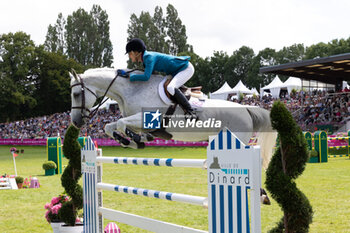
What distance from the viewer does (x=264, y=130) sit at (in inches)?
170

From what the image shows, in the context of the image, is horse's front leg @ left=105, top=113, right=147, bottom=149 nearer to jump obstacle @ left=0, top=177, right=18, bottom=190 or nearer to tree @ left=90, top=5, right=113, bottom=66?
jump obstacle @ left=0, top=177, right=18, bottom=190

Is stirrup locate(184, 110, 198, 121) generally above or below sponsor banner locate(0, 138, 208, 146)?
above

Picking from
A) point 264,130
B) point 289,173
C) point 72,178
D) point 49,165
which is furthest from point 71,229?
point 49,165

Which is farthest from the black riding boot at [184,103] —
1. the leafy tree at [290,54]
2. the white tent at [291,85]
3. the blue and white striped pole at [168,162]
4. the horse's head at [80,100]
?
the leafy tree at [290,54]

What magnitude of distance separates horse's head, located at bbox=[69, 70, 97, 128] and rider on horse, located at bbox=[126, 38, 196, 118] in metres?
0.53

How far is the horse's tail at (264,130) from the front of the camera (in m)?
4.19

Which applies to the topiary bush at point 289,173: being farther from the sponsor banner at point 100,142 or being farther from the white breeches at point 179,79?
the sponsor banner at point 100,142

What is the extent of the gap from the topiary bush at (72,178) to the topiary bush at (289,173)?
2689 mm

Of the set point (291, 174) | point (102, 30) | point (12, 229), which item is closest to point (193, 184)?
point (12, 229)

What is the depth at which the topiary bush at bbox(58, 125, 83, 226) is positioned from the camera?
474 cm

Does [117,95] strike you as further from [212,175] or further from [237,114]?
[212,175]

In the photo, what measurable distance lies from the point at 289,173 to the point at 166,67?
6.28ft

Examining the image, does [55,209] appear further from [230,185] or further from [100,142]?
[100,142]

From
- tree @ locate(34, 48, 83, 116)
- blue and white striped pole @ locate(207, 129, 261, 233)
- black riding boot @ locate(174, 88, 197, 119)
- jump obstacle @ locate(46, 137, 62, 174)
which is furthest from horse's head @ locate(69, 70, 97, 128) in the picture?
tree @ locate(34, 48, 83, 116)
